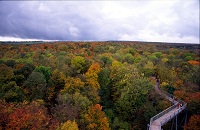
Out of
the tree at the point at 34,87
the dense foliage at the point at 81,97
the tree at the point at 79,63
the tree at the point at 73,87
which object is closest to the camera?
the dense foliage at the point at 81,97

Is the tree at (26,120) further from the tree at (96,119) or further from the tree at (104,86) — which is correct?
the tree at (104,86)

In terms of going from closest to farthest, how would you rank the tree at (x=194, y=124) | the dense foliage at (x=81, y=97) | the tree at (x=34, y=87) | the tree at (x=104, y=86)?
the dense foliage at (x=81, y=97), the tree at (x=194, y=124), the tree at (x=34, y=87), the tree at (x=104, y=86)

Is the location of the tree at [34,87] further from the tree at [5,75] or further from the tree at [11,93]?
the tree at [5,75]

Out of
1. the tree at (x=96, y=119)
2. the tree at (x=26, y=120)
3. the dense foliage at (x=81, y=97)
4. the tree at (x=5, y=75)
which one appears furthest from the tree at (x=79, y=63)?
the tree at (x=26, y=120)

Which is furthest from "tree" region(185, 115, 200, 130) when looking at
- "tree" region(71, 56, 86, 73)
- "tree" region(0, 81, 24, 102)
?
"tree" region(71, 56, 86, 73)

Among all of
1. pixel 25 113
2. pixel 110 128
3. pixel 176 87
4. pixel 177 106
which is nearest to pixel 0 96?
pixel 25 113

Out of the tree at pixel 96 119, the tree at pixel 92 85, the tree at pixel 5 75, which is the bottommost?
the tree at pixel 96 119

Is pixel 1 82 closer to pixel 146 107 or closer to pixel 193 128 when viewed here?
pixel 146 107

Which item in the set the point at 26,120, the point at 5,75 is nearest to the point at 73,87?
the point at 5,75

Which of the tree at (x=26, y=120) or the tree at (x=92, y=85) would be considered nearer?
the tree at (x=26, y=120)

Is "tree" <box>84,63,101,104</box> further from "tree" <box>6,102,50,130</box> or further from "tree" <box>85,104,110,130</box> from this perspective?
"tree" <box>6,102,50,130</box>

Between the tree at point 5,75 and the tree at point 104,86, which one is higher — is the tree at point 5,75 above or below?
above
